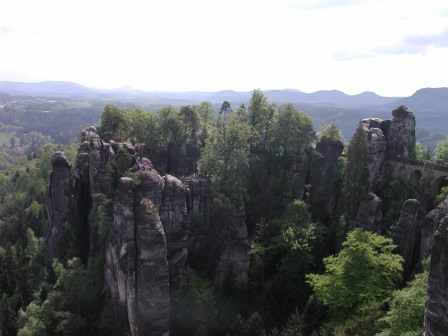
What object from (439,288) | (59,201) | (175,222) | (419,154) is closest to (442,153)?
(419,154)

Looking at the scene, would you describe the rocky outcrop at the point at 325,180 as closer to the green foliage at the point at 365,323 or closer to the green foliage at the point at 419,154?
the green foliage at the point at 419,154

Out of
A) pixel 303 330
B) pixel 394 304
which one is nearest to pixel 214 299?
pixel 303 330

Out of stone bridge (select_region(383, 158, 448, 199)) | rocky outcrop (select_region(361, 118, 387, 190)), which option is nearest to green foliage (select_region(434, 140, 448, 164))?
stone bridge (select_region(383, 158, 448, 199))

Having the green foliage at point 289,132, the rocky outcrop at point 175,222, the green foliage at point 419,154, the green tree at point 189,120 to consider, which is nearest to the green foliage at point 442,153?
the green foliage at point 419,154

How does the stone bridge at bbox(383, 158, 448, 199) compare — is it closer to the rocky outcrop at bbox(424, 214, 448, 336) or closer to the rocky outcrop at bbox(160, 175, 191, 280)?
the rocky outcrop at bbox(160, 175, 191, 280)

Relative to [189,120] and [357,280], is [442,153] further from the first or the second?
[189,120]
